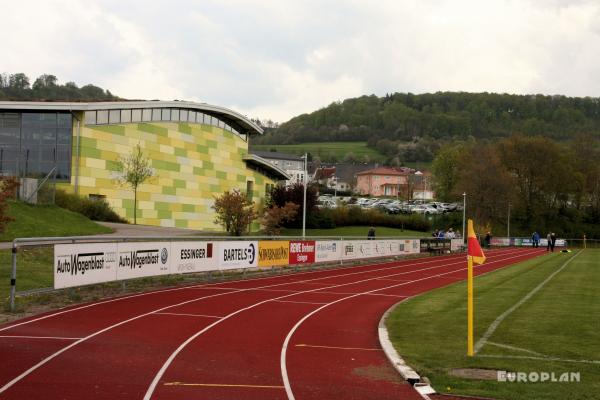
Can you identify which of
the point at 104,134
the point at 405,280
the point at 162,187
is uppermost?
the point at 104,134

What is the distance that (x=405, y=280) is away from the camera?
2567cm

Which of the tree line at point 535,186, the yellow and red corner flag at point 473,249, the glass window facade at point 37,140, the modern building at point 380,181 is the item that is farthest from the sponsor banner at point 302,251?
the modern building at point 380,181

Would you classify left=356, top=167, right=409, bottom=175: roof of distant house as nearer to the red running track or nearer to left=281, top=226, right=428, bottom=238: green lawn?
left=281, top=226, right=428, bottom=238: green lawn

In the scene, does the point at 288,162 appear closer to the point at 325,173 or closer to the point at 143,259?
the point at 325,173

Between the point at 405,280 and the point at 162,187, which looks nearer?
the point at 405,280

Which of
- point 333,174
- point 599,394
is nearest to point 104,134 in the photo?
point 599,394

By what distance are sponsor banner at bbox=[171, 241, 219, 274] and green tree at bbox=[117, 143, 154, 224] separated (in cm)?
2744

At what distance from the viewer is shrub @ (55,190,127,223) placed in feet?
142

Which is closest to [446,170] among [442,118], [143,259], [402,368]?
[442,118]

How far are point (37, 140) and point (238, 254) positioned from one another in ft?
97.2

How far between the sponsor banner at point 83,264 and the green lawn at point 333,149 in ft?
466

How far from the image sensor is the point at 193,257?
21.9 metres

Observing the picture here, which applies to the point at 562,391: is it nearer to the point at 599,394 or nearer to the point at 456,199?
the point at 599,394

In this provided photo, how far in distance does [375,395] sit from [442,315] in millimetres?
7093
